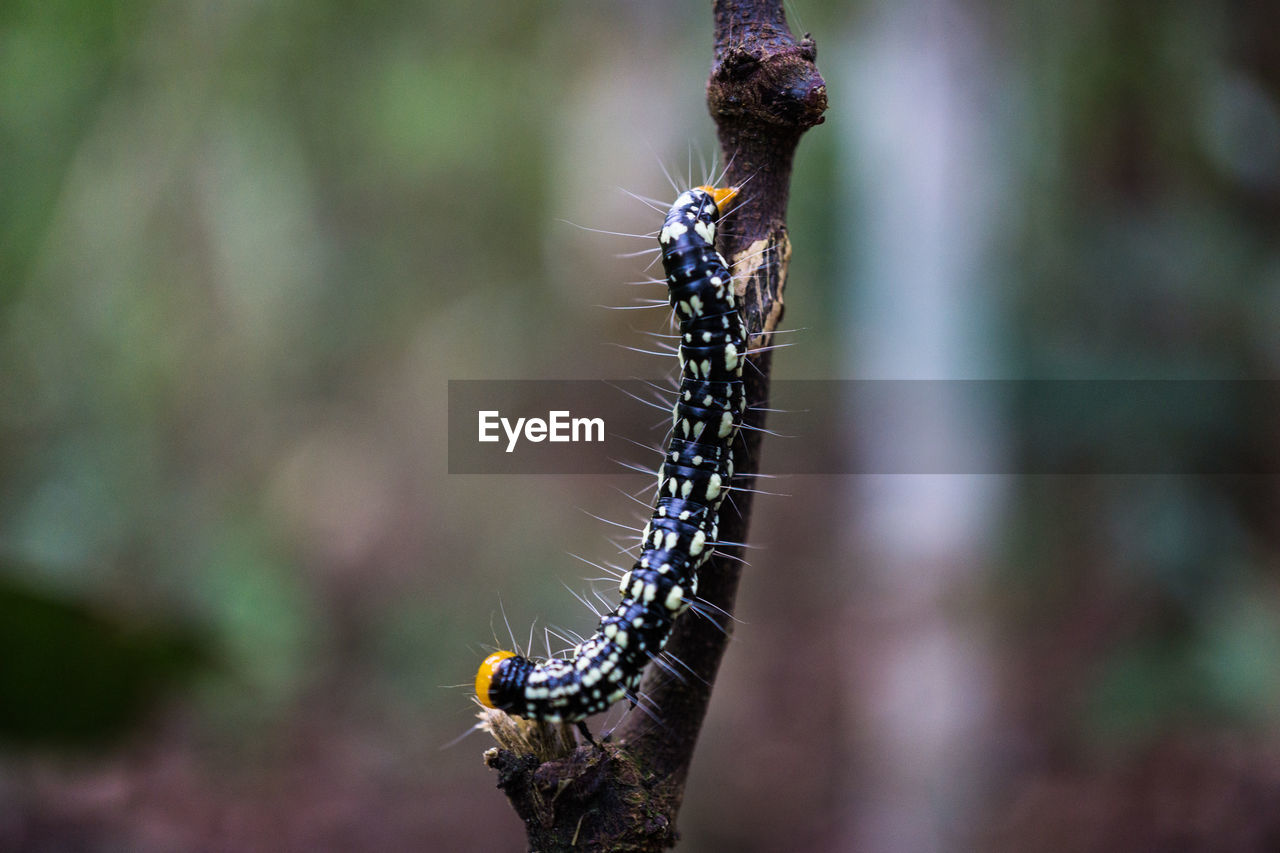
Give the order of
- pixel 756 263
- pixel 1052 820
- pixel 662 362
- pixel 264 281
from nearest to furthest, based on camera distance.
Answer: pixel 756 263 < pixel 1052 820 < pixel 264 281 < pixel 662 362

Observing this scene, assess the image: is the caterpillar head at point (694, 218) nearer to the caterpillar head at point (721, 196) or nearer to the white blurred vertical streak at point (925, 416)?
the caterpillar head at point (721, 196)

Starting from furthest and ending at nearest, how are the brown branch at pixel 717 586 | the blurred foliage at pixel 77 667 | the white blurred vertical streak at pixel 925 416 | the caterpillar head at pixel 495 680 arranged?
the white blurred vertical streak at pixel 925 416, the blurred foliage at pixel 77 667, the caterpillar head at pixel 495 680, the brown branch at pixel 717 586

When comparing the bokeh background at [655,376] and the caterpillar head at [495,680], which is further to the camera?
the bokeh background at [655,376]

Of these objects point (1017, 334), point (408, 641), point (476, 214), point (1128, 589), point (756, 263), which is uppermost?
point (476, 214)

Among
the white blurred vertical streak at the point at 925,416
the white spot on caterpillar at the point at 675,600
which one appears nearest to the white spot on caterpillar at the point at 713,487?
the white spot on caterpillar at the point at 675,600

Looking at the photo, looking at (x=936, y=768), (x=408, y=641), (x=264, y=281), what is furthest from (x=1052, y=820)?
(x=264, y=281)

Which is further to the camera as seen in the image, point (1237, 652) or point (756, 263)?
point (1237, 652)

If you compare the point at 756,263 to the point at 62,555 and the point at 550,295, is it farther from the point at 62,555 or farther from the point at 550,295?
the point at 550,295
